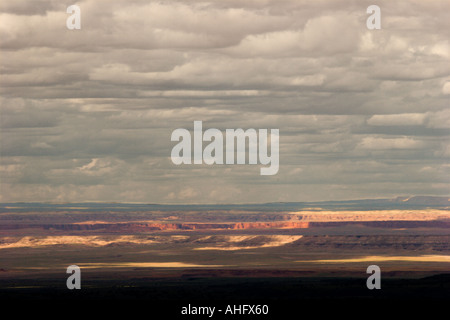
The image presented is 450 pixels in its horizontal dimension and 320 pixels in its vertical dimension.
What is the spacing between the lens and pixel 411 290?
192 meters
